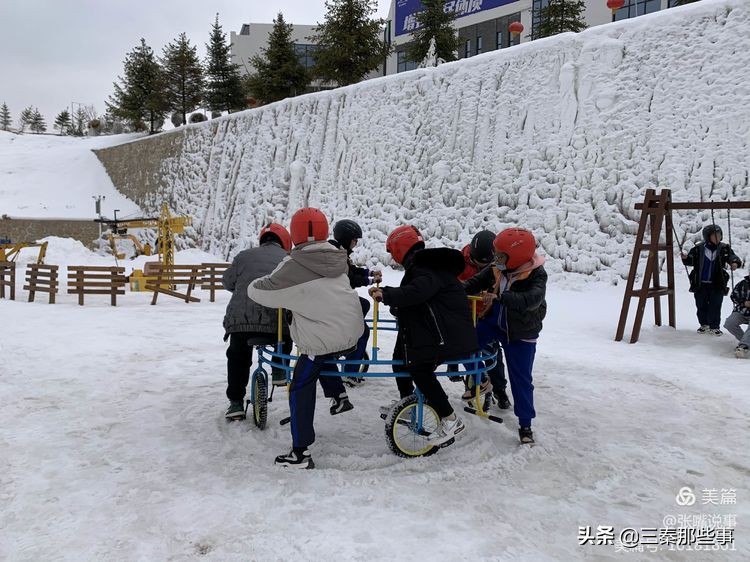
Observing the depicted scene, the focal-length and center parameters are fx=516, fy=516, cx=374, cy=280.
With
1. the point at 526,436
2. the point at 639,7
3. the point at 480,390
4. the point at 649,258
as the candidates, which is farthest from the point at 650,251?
the point at 639,7

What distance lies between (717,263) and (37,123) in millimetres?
88673

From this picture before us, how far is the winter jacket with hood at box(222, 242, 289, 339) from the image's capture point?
4008 millimetres

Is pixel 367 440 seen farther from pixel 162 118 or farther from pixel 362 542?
pixel 162 118

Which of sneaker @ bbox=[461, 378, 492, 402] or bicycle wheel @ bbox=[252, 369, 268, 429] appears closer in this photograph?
bicycle wheel @ bbox=[252, 369, 268, 429]

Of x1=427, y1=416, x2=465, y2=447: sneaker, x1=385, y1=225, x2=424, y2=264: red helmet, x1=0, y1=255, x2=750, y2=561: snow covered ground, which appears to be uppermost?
x1=385, y1=225, x2=424, y2=264: red helmet

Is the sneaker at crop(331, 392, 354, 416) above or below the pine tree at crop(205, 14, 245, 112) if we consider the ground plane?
below

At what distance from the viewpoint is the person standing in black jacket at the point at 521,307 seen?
146 inches

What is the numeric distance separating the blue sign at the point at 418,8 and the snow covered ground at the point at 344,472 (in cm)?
2676

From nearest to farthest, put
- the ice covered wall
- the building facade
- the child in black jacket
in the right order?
1. the child in black jacket
2. the ice covered wall
3. the building facade

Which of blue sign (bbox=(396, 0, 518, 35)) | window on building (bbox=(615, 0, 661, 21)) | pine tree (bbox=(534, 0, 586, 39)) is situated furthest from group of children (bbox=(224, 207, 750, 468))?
blue sign (bbox=(396, 0, 518, 35))

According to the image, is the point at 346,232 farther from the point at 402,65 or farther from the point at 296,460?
the point at 402,65

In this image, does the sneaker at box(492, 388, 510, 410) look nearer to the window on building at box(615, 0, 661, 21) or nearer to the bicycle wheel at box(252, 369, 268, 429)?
the bicycle wheel at box(252, 369, 268, 429)

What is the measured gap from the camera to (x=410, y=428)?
361 cm

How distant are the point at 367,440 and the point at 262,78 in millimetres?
28555
